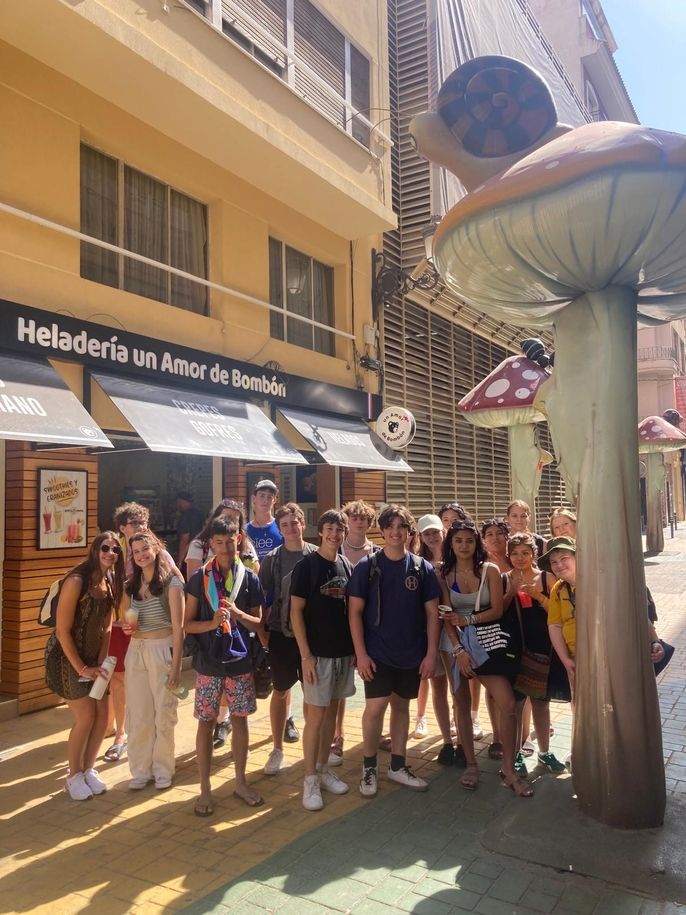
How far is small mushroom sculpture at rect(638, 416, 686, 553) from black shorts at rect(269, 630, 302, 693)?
1494 centimetres

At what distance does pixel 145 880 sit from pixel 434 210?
1079 cm

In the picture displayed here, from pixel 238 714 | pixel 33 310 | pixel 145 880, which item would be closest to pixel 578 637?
pixel 238 714

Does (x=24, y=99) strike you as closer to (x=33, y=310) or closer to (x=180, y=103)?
(x=180, y=103)

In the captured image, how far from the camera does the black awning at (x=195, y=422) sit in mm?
6730

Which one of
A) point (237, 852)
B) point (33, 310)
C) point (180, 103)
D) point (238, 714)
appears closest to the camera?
point (237, 852)

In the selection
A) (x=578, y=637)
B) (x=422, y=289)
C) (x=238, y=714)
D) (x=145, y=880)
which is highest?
(x=422, y=289)

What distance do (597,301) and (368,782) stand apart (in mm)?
3243

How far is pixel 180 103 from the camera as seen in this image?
7316 millimetres

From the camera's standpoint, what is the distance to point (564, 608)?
444 centimetres

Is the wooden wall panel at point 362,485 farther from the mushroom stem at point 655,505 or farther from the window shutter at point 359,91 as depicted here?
the mushroom stem at point 655,505

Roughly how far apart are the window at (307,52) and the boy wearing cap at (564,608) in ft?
23.2

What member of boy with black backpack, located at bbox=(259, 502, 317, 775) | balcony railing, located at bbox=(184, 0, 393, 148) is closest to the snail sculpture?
boy with black backpack, located at bbox=(259, 502, 317, 775)

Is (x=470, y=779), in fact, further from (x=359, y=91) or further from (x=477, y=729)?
(x=359, y=91)

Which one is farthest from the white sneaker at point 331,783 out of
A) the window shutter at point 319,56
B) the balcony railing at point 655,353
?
the balcony railing at point 655,353
